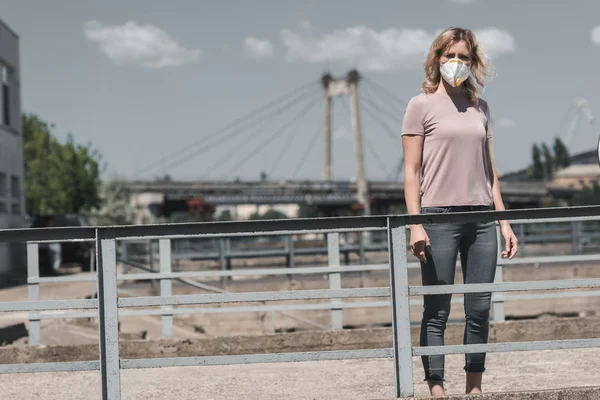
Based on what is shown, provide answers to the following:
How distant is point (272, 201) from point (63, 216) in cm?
5628

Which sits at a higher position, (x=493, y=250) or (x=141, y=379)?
(x=493, y=250)

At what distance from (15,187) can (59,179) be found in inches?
550

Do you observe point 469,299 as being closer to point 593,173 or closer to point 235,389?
point 235,389

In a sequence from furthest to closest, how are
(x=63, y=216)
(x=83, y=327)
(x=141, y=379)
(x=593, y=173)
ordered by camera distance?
(x=593, y=173)
(x=63, y=216)
(x=83, y=327)
(x=141, y=379)

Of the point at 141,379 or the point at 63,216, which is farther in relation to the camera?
the point at 63,216

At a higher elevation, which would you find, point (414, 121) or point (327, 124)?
point (327, 124)

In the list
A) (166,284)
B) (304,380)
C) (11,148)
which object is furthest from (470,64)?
(11,148)

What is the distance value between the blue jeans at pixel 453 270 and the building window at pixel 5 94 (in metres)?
21.0

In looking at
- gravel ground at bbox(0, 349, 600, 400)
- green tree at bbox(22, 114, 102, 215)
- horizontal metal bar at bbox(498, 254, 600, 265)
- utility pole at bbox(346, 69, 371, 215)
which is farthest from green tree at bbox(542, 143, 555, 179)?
gravel ground at bbox(0, 349, 600, 400)

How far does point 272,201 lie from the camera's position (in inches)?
3105

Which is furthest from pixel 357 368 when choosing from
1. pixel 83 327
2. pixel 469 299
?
pixel 83 327

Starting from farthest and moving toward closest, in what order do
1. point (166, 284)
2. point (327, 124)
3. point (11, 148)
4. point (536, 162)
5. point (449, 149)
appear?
point (536, 162) → point (327, 124) → point (11, 148) → point (166, 284) → point (449, 149)

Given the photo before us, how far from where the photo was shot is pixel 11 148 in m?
23.9

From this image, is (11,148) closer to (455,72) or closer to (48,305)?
(48,305)
